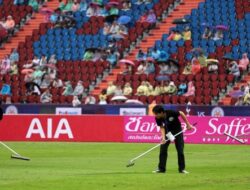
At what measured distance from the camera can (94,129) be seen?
1479 inches

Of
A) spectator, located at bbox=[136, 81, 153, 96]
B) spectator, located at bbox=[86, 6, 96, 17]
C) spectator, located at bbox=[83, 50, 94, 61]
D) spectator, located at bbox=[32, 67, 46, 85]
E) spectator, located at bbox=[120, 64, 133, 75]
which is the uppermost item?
spectator, located at bbox=[86, 6, 96, 17]

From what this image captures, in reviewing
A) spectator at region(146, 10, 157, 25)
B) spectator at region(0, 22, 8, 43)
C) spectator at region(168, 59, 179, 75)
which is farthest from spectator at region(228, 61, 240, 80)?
spectator at region(0, 22, 8, 43)

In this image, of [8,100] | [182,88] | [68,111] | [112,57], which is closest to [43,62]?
[8,100]

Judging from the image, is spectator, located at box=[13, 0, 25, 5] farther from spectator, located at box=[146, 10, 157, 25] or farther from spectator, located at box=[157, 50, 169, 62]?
spectator, located at box=[157, 50, 169, 62]

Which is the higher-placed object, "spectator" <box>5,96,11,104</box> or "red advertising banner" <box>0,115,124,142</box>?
"spectator" <box>5,96,11,104</box>

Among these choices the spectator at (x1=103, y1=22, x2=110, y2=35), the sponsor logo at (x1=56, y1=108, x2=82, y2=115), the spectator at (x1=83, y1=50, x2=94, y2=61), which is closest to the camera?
the sponsor logo at (x1=56, y1=108, x2=82, y2=115)

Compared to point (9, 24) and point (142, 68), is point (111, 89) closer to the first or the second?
point (142, 68)

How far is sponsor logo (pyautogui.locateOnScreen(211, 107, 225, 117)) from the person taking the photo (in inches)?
1499

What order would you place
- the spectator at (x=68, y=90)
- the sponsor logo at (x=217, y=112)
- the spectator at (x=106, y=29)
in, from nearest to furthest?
the sponsor logo at (x=217, y=112) → the spectator at (x=68, y=90) → the spectator at (x=106, y=29)

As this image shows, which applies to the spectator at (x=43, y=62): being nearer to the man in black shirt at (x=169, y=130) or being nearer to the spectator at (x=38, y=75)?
the spectator at (x=38, y=75)

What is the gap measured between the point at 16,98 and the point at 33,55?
159 inches

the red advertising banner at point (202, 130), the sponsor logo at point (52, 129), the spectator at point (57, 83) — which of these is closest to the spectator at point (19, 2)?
the spectator at point (57, 83)

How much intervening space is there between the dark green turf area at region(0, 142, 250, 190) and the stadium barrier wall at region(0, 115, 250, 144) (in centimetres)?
155

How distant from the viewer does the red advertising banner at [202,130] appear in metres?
35.0
